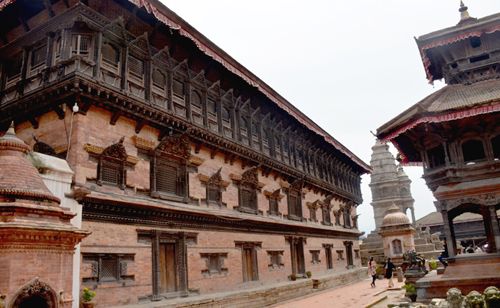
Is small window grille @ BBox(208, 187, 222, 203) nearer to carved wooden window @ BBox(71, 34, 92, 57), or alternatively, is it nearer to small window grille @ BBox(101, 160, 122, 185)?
small window grille @ BBox(101, 160, 122, 185)

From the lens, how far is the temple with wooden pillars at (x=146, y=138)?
37.2 feet

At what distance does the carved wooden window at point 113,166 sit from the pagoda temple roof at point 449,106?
28.3 feet

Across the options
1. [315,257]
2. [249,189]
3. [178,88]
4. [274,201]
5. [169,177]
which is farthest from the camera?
[315,257]

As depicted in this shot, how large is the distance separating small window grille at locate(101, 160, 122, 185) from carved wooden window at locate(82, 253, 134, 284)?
2.15m

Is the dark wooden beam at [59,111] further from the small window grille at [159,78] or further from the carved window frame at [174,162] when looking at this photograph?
the small window grille at [159,78]

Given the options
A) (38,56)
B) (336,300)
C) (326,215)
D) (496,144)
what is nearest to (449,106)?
(496,144)

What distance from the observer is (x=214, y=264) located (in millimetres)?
15648

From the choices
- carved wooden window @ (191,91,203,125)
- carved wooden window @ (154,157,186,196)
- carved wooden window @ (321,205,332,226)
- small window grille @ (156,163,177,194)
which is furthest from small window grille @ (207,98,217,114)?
carved wooden window @ (321,205,332,226)

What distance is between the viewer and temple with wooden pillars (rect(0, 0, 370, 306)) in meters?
11.3

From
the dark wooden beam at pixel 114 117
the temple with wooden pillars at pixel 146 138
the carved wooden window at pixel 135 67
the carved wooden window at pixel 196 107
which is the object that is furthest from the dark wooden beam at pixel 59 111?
the carved wooden window at pixel 196 107

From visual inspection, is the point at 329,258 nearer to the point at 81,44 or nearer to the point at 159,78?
the point at 159,78

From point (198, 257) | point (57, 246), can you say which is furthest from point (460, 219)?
point (57, 246)

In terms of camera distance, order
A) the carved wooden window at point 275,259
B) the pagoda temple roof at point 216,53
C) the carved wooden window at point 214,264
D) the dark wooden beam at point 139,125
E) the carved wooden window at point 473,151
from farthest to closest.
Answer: the carved wooden window at point 275,259
the carved wooden window at point 214,264
the carved wooden window at point 473,151
the dark wooden beam at point 139,125
the pagoda temple roof at point 216,53

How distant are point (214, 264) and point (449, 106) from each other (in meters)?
10.0
